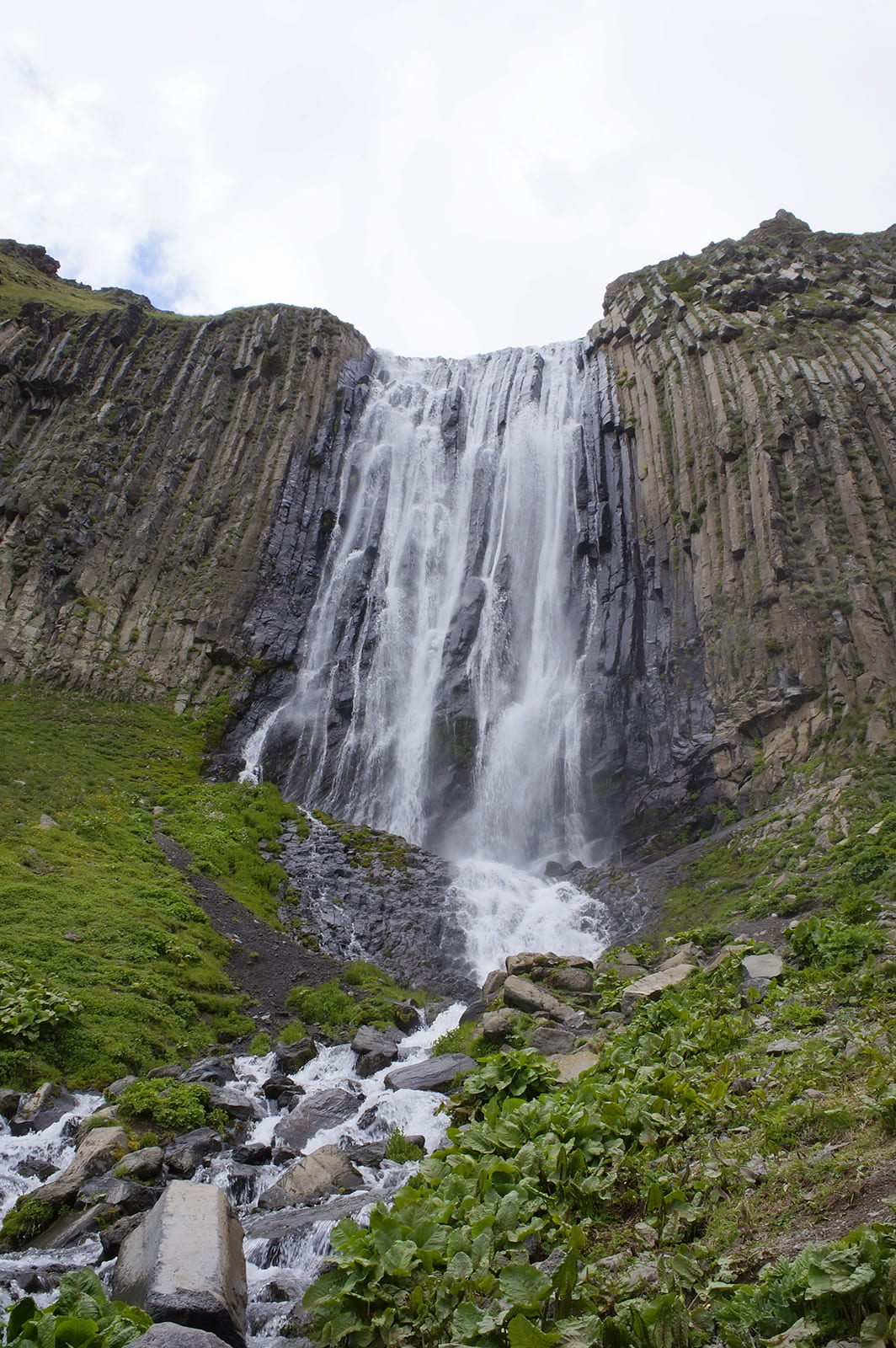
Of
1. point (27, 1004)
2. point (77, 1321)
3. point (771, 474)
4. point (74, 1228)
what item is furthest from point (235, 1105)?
point (771, 474)

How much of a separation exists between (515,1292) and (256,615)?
36169 mm

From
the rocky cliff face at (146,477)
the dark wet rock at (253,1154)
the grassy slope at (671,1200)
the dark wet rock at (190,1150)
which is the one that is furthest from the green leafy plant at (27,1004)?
the rocky cliff face at (146,477)

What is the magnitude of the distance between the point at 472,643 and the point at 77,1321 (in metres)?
30.5

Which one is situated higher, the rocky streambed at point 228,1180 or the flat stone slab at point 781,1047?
the flat stone slab at point 781,1047

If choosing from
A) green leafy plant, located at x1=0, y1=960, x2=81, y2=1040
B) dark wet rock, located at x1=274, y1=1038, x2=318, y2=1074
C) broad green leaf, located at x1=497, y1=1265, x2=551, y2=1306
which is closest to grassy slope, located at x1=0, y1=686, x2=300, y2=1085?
green leafy plant, located at x1=0, y1=960, x2=81, y2=1040

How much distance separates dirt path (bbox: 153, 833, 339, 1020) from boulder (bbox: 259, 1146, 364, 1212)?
21.2 ft

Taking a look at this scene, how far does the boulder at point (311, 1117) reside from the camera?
992 cm

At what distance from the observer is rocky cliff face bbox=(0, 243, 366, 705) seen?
118 ft

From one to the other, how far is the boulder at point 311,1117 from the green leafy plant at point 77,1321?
525 cm

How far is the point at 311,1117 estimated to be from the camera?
34.9 ft

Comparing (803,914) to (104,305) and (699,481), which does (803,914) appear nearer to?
(699,481)

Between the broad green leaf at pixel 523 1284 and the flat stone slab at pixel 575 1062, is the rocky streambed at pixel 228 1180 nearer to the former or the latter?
the flat stone slab at pixel 575 1062

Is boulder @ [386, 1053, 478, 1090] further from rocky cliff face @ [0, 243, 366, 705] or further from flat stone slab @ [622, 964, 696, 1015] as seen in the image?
rocky cliff face @ [0, 243, 366, 705]

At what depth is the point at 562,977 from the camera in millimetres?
14703
